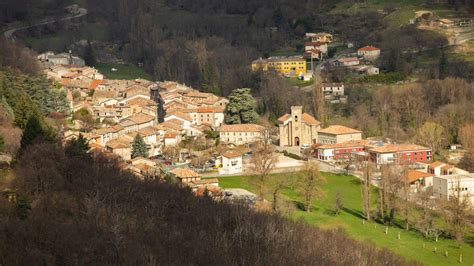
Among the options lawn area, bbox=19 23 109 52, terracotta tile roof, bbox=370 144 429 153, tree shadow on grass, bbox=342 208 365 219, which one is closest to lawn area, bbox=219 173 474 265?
tree shadow on grass, bbox=342 208 365 219

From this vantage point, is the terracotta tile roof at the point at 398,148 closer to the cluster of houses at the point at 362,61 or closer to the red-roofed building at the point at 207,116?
the red-roofed building at the point at 207,116

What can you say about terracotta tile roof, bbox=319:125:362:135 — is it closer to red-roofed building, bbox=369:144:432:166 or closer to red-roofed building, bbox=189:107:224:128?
red-roofed building, bbox=369:144:432:166

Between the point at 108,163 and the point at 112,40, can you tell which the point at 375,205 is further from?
the point at 112,40

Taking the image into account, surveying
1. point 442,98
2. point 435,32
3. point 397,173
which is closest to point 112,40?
point 435,32

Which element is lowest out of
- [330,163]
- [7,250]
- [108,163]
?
[330,163]

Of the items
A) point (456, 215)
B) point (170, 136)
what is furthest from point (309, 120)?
point (456, 215)

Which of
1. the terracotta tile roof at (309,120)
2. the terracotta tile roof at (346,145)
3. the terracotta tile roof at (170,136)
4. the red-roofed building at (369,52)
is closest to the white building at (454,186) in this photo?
the terracotta tile roof at (346,145)
